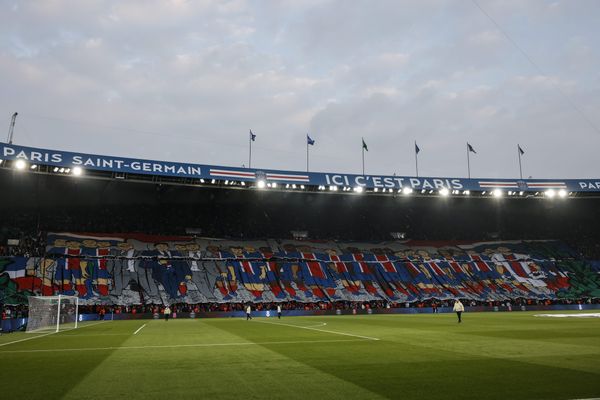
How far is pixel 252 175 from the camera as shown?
2101 inches

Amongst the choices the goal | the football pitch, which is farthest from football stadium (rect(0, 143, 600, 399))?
the football pitch

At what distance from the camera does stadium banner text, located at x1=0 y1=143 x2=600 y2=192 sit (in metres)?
44.1

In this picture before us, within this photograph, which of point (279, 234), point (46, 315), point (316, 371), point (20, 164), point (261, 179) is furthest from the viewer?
point (279, 234)

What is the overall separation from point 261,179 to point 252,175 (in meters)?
1.16

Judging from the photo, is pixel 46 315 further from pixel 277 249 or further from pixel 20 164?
pixel 277 249

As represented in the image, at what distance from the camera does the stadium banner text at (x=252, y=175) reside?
44094 mm

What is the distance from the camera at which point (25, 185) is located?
50.8m

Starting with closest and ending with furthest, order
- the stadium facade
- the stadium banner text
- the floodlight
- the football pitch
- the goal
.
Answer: the football pitch → the goal → the floodlight → the stadium banner text → the stadium facade

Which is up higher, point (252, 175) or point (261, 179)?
point (252, 175)

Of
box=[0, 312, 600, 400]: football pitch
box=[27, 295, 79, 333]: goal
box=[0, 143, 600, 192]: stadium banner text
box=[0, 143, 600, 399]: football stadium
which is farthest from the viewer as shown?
box=[0, 143, 600, 192]: stadium banner text

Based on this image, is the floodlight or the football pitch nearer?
the football pitch

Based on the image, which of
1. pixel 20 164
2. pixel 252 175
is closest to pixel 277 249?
pixel 252 175

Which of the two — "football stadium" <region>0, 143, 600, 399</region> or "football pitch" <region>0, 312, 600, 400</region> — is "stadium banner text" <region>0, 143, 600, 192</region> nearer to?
"football stadium" <region>0, 143, 600, 399</region>

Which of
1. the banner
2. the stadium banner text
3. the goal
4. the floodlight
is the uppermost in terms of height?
the stadium banner text
